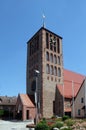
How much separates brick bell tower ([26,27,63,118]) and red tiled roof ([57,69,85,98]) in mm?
1948

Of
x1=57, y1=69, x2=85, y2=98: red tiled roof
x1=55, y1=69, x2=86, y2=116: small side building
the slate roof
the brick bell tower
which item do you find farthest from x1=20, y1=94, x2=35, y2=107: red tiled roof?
the slate roof

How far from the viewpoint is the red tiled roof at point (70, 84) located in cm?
5849

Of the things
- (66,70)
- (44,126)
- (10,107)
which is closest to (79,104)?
(66,70)

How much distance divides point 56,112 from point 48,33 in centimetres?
1951

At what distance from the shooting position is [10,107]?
82.1m

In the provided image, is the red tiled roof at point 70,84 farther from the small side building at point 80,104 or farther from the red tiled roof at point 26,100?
the red tiled roof at point 26,100

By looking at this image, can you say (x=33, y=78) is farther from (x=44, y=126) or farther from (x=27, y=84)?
(x=44, y=126)

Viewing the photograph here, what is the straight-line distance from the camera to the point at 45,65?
193ft

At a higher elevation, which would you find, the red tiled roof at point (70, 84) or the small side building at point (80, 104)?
the red tiled roof at point (70, 84)

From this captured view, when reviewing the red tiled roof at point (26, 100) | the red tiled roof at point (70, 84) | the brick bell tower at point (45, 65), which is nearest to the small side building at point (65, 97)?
the red tiled roof at point (70, 84)

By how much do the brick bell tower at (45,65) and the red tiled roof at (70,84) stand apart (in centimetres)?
195

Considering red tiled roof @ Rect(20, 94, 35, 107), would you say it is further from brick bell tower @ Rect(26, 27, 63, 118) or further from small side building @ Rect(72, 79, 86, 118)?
small side building @ Rect(72, 79, 86, 118)

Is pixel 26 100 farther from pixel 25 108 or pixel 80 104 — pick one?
pixel 80 104

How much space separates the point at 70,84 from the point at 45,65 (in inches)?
350
